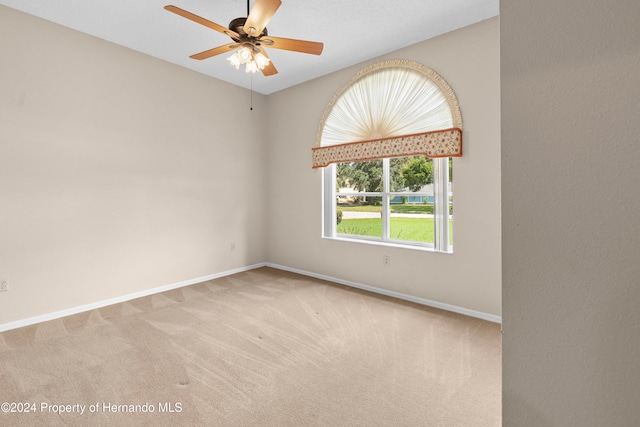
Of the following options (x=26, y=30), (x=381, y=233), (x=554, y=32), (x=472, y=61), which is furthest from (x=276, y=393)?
(x=26, y=30)

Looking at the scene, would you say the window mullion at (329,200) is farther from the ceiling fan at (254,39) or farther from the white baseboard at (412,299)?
the ceiling fan at (254,39)

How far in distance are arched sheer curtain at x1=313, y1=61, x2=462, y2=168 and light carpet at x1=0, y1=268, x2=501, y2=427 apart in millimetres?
1768

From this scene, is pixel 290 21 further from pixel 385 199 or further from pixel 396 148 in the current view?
pixel 385 199

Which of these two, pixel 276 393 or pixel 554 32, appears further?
pixel 276 393

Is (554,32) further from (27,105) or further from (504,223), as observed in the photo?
(27,105)

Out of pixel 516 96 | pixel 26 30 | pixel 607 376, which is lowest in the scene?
pixel 607 376

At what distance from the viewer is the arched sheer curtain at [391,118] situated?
3125mm

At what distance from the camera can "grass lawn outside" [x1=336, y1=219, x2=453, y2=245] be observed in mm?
3533

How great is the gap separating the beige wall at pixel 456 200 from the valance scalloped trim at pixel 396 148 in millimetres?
140

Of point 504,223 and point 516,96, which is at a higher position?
point 516,96

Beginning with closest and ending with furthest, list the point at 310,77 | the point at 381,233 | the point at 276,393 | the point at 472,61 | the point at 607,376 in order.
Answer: the point at 607,376 < the point at 276,393 < the point at 472,61 < the point at 381,233 < the point at 310,77

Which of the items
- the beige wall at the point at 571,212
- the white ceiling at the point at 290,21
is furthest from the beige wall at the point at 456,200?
the beige wall at the point at 571,212

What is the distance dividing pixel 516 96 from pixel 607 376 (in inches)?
24.4

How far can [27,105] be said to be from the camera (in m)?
2.79
